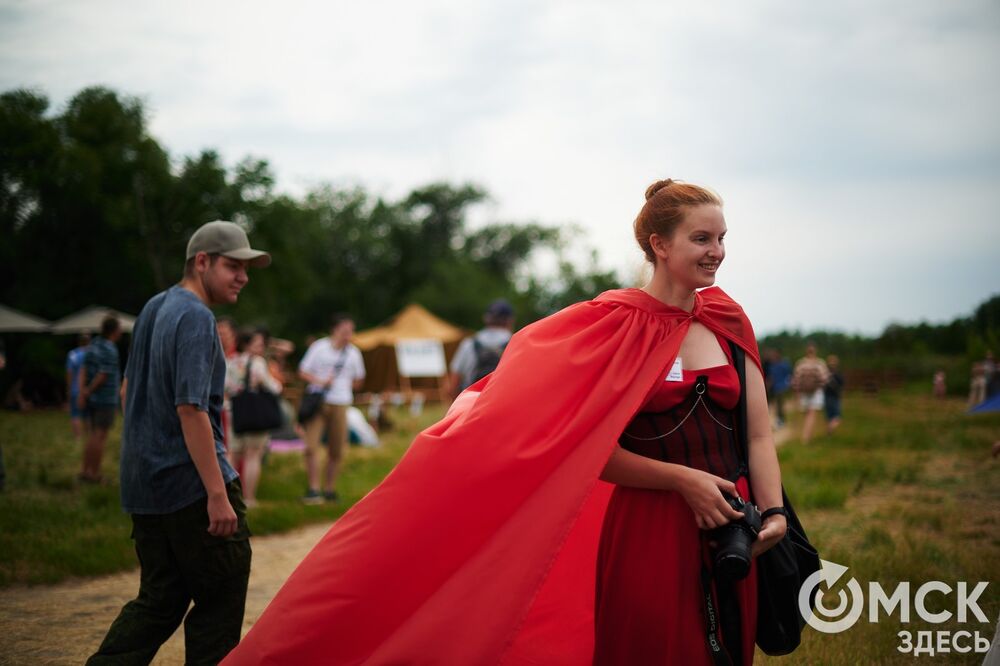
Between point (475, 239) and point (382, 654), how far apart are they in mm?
62172

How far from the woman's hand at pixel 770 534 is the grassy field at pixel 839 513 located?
2364mm

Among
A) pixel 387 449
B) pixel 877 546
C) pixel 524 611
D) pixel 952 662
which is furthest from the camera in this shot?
pixel 387 449

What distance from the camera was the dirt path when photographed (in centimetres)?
491

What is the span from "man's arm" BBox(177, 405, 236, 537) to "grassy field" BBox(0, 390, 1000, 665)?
320cm

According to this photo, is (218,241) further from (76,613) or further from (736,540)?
(76,613)

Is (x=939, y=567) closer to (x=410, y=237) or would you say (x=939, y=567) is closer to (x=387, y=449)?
(x=387, y=449)

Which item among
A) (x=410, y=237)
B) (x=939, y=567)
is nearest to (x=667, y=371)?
(x=939, y=567)

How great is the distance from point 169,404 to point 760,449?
246cm

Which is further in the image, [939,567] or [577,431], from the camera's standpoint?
[939,567]

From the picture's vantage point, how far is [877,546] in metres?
7.44

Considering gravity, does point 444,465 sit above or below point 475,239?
below

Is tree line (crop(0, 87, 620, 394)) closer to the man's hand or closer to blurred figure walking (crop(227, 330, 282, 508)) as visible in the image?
blurred figure walking (crop(227, 330, 282, 508))

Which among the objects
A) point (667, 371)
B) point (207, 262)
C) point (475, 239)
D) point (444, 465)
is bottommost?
point (444, 465)

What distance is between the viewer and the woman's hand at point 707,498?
2.72 meters
